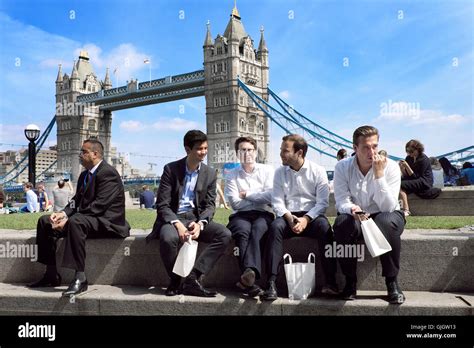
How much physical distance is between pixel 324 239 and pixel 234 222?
25.0 inches

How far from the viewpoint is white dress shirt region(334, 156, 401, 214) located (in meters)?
2.92

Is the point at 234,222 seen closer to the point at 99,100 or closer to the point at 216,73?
the point at 216,73

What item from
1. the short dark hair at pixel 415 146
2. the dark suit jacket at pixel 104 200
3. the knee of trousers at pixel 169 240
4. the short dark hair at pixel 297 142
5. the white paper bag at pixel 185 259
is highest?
the short dark hair at pixel 415 146

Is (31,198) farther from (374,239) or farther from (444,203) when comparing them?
(374,239)

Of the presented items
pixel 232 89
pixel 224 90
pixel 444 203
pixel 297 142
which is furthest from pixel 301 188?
pixel 224 90

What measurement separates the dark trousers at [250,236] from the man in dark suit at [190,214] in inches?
3.4

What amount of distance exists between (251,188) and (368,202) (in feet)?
3.03

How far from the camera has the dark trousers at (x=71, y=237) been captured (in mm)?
3090

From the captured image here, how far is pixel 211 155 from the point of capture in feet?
201

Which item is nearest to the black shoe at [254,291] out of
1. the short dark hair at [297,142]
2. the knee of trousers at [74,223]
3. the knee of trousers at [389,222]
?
the knee of trousers at [389,222]

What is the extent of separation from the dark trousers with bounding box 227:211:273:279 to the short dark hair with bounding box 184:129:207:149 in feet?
2.03

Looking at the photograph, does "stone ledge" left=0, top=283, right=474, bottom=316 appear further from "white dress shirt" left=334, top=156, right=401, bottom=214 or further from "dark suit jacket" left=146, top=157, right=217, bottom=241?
"white dress shirt" left=334, top=156, right=401, bottom=214

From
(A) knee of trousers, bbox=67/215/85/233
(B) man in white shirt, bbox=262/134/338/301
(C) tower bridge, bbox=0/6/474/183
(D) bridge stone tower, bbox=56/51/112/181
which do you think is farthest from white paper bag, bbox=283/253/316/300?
(D) bridge stone tower, bbox=56/51/112/181

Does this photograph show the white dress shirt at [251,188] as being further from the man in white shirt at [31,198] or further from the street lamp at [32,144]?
the street lamp at [32,144]
